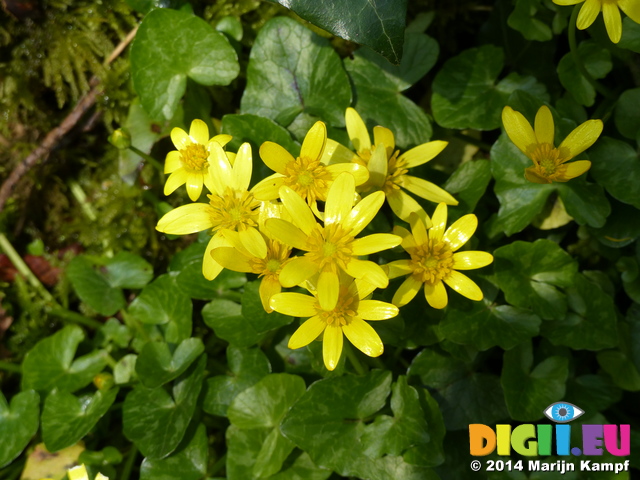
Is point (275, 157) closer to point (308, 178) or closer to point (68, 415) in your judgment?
point (308, 178)

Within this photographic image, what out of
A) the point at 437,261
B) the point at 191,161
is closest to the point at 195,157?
the point at 191,161

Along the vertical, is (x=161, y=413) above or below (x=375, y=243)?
below

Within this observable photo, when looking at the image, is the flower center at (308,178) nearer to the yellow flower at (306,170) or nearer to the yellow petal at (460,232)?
the yellow flower at (306,170)

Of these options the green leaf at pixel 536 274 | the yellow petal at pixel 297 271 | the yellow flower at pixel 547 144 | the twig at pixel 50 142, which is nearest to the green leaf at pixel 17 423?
the twig at pixel 50 142

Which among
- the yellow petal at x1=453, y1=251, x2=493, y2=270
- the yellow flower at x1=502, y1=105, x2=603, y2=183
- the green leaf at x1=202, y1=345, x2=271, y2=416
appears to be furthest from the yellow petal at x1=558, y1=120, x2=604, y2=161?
the green leaf at x1=202, y1=345, x2=271, y2=416

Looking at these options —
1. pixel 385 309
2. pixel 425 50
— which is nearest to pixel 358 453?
pixel 385 309

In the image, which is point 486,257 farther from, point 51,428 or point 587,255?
point 51,428

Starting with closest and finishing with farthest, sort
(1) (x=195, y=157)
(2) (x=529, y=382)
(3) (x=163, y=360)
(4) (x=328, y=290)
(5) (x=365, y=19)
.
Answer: (4) (x=328, y=290) → (5) (x=365, y=19) → (1) (x=195, y=157) → (2) (x=529, y=382) → (3) (x=163, y=360)
